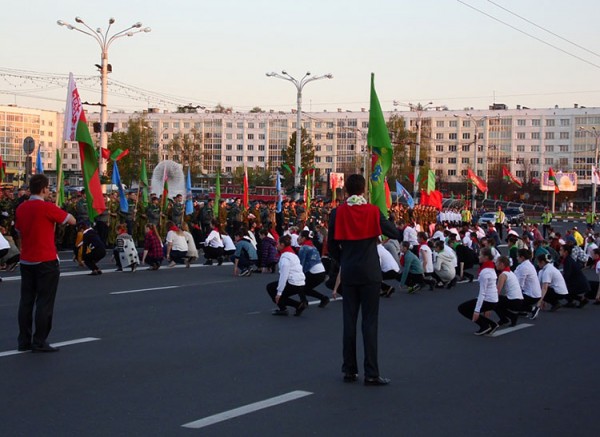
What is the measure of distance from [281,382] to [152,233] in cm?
1334

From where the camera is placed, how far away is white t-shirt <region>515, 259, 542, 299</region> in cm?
1460

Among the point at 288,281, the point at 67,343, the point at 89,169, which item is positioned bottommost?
the point at 67,343

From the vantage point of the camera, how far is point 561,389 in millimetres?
8484

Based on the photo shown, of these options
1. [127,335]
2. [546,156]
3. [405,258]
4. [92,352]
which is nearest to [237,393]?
[92,352]

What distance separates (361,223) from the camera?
8.22 meters

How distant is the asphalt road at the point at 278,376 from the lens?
267 inches

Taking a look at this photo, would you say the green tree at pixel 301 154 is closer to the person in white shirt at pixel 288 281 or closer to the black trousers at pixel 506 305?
the person in white shirt at pixel 288 281

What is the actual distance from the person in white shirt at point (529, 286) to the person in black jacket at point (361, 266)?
6.92 metres

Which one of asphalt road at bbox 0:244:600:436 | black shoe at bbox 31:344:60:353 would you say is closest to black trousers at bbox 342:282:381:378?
asphalt road at bbox 0:244:600:436

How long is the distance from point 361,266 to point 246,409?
1768 mm

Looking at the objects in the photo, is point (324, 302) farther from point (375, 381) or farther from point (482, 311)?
point (375, 381)

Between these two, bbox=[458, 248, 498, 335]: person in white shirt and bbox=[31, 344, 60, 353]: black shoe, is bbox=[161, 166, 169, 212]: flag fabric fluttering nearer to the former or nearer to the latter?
bbox=[458, 248, 498, 335]: person in white shirt

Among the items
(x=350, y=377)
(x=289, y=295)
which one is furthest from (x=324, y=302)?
(x=350, y=377)

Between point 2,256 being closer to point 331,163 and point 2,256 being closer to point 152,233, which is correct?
point 152,233
